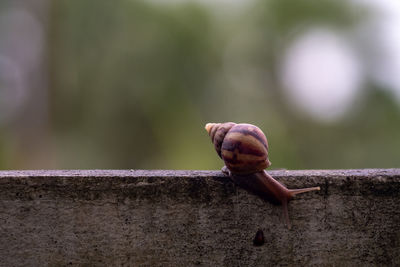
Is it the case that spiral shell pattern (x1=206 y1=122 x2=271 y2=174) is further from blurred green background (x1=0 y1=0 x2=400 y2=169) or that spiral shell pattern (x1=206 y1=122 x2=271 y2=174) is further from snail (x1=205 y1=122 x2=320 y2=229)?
blurred green background (x1=0 y1=0 x2=400 y2=169)

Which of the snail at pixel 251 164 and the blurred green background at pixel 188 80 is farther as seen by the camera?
the blurred green background at pixel 188 80

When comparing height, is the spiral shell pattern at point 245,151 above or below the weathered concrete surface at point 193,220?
above

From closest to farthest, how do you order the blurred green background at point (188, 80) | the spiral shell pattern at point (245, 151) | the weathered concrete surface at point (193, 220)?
the weathered concrete surface at point (193, 220) < the spiral shell pattern at point (245, 151) < the blurred green background at point (188, 80)

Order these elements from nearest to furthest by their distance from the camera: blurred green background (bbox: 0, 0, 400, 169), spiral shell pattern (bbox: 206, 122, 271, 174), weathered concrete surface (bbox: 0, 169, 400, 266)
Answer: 1. weathered concrete surface (bbox: 0, 169, 400, 266)
2. spiral shell pattern (bbox: 206, 122, 271, 174)
3. blurred green background (bbox: 0, 0, 400, 169)

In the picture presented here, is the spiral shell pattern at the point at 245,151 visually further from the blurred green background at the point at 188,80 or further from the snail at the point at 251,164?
the blurred green background at the point at 188,80

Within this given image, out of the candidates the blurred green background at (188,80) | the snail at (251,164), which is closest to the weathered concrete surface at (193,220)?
the snail at (251,164)

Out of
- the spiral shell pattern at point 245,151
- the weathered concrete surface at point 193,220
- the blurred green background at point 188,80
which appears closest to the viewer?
the weathered concrete surface at point 193,220

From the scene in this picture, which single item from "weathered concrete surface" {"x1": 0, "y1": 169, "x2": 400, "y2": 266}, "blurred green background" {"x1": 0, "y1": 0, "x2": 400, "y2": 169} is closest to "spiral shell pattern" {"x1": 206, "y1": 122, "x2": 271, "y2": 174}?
"weathered concrete surface" {"x1": 0, "y1": 169, "x2": 400, "y2": 266}
